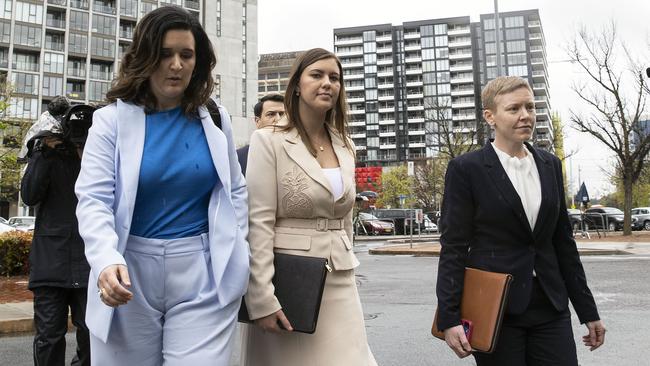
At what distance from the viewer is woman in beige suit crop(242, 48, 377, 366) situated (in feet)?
7.94

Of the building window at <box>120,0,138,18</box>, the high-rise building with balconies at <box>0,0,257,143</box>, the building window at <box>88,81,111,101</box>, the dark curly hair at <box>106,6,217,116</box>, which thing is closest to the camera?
the dark curly hair at <box>106,6,217,116</box>

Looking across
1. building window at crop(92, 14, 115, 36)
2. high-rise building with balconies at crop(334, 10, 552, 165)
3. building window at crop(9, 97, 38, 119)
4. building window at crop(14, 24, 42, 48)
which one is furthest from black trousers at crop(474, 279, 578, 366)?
high-rise building with balconies at crop(334, 10, 552, 165)

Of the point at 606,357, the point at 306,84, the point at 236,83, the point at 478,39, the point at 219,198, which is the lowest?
the point at 606,357

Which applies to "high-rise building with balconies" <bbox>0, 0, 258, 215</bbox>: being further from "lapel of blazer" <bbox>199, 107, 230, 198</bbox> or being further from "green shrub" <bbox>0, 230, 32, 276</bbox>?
"lapel of blazer" <bbox>199, 107, 230, 198</bbox>

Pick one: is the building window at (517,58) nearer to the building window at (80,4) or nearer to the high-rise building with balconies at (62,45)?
the high-rise building with balconies at (62,45)

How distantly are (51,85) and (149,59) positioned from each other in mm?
76409

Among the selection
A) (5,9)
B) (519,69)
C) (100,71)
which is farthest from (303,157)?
(519,69)

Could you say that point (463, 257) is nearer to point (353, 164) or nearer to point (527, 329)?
point (527, 329)

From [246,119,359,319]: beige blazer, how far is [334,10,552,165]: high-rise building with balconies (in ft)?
395

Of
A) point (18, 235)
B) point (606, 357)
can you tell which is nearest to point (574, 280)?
point (606, 357)

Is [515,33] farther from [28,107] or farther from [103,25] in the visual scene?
[28,107]

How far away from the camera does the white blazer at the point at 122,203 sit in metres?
1.93

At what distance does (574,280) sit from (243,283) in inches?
60.1

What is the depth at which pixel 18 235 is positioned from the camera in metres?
11.4
